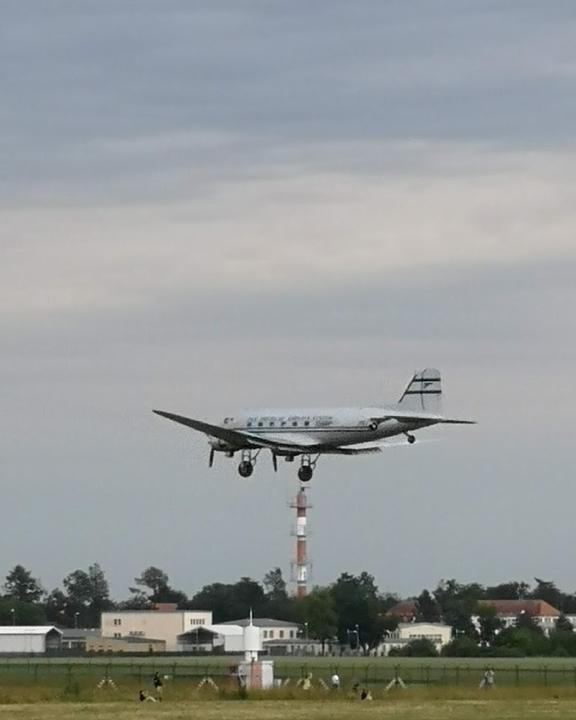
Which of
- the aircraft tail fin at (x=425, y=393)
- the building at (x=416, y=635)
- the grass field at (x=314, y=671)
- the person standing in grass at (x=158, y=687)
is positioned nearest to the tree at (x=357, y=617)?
the building at (x=416, y=635)

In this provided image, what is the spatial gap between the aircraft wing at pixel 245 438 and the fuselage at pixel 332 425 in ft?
0.27

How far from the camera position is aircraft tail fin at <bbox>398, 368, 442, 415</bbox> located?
419ft

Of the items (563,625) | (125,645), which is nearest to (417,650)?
(125,645)

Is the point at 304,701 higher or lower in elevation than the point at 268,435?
lower

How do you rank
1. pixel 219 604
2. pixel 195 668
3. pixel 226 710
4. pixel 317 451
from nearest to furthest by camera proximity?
pixel 226 710
pixel 317 451
pixel 195 668
pixel 219 604

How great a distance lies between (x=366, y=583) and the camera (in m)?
199

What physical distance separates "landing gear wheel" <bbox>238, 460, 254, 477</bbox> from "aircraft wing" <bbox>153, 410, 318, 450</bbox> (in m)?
1.04

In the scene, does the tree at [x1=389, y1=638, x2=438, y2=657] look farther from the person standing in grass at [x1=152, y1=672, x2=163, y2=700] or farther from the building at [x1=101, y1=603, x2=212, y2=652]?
the person standing in grass at [x1=152, y1=672, x2=163, y2=700]

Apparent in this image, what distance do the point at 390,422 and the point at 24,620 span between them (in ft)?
300

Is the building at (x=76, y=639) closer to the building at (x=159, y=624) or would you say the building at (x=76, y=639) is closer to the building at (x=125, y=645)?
the building at (x=125, y=645)

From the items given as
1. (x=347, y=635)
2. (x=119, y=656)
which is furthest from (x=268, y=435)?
(x=347, y=635)

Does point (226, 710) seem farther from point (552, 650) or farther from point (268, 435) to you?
point (552, 650)

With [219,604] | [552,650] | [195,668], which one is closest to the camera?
[195,668]

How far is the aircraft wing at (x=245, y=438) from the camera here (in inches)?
4466
